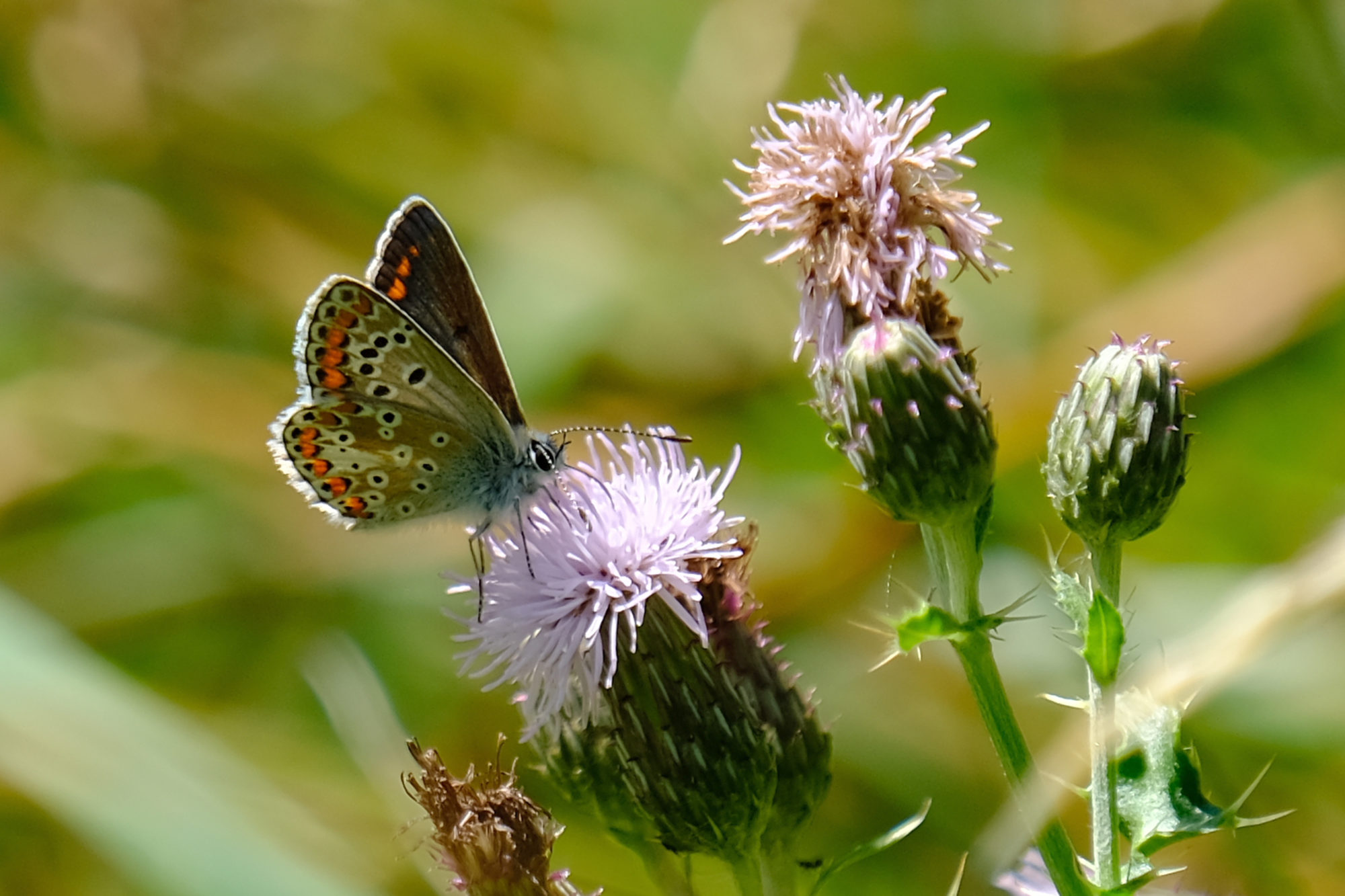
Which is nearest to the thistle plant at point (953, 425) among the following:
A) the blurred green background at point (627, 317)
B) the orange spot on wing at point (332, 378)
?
the orange spot on wing at point (332, 378)

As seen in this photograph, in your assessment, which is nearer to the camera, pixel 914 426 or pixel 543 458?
pixel 914 426

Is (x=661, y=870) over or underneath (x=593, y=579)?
underneath

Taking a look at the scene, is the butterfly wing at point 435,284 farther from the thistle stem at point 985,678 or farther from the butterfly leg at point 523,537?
the thistle stem at point 985,678

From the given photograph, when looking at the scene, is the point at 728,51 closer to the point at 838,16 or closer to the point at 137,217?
the point at 838,16

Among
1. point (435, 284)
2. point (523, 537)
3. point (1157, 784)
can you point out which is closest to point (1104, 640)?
point (1157, 784)

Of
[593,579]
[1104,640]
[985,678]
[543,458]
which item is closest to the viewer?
[1104,640]

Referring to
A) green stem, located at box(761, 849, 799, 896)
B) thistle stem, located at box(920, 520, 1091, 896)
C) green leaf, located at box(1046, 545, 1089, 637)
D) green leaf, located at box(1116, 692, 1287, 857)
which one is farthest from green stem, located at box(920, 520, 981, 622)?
green stem, located at box(761, 849, 799, 896)

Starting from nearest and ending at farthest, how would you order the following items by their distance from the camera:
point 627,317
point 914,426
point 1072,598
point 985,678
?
point 1072,598
point 985,678
point 914,426
point 627,317

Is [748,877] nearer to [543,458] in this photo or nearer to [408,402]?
[543,458]
